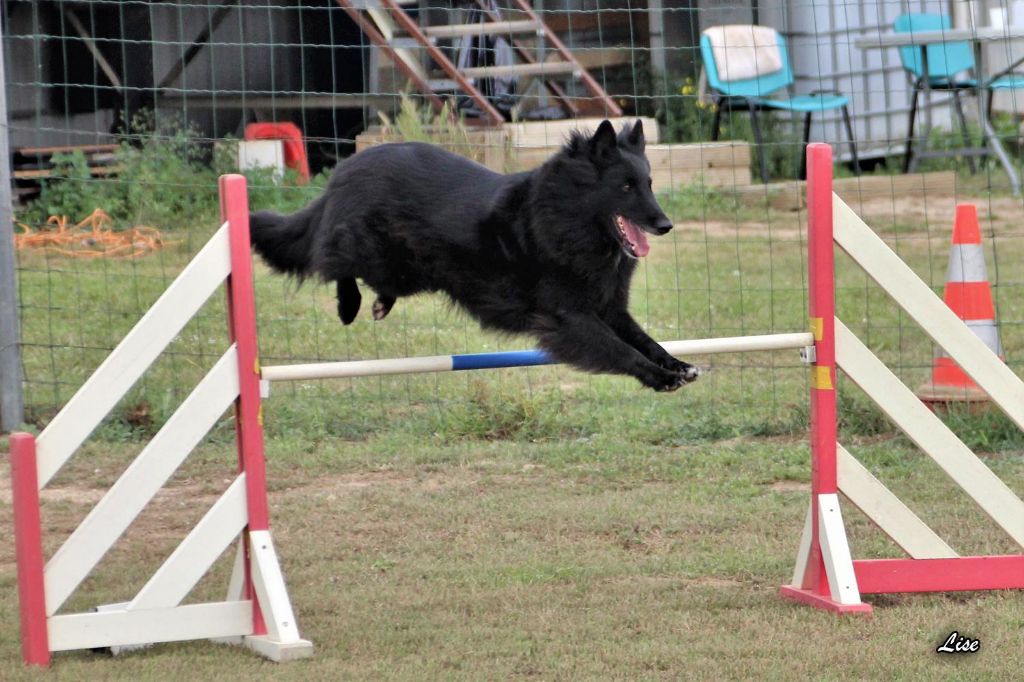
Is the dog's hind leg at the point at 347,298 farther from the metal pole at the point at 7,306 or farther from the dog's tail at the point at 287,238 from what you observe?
the metal pole at the point at 7,306

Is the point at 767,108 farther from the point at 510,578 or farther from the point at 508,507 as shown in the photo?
the point at 510,578

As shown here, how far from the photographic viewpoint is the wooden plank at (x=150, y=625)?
342 cm

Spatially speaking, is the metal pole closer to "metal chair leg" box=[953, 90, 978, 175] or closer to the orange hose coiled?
the orange hose coiled

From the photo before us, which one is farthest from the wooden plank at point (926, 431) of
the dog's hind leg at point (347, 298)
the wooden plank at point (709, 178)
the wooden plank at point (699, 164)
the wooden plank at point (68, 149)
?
the wooden plank at point (68, 149)

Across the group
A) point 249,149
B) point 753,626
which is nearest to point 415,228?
point 753,626

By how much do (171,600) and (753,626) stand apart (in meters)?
1.52


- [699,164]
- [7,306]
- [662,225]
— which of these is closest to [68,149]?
[7,306]

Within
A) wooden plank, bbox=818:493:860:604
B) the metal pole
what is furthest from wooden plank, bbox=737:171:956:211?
wooden plank, bbox=818:493:860:604

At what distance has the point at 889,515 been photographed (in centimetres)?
384

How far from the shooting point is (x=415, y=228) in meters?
3.74

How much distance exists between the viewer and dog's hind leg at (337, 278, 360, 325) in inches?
158

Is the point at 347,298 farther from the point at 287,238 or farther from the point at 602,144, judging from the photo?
the point at 602,144

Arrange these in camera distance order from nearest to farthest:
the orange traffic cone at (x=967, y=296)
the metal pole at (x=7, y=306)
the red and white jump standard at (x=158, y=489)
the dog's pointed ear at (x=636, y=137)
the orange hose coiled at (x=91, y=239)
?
the red and white jump standard at (x=158, y=489) < the dog's pointed ear at (x=636, y=137) < the orange traffic cone at (x=967, y=296) < the metal pole at (x=7, y=306) < the orange hose coiled at (x=91, y=239)

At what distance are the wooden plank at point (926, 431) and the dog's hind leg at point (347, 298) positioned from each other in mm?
1409
